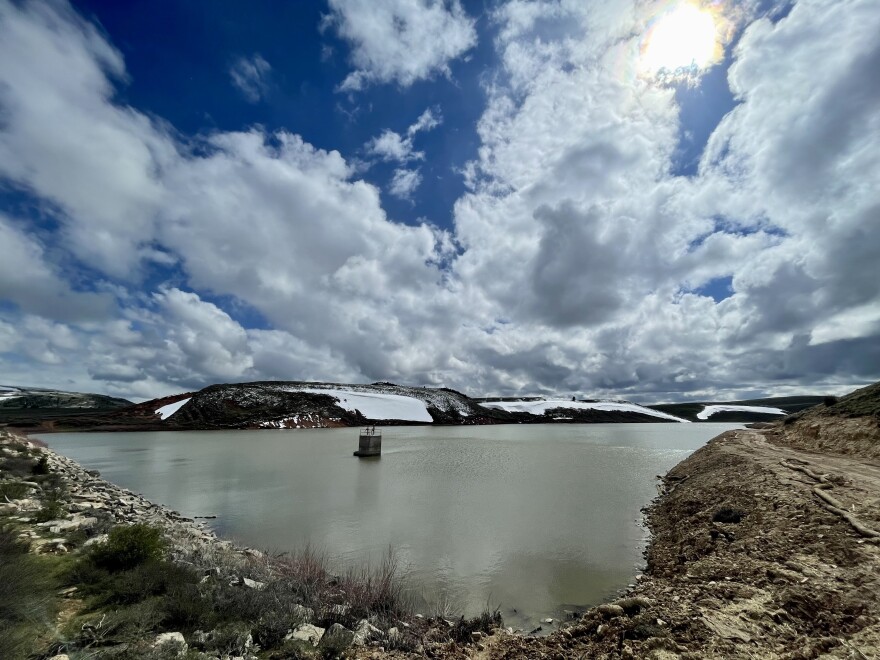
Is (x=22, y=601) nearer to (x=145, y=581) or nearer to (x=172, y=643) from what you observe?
(x=145, y=581)

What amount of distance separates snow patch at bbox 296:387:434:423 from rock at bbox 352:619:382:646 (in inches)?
3877

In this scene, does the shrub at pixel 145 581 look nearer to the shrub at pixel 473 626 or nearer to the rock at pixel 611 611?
the shrub at pixel 473 626

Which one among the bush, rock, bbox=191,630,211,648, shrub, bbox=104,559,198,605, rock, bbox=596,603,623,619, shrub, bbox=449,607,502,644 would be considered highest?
the bush

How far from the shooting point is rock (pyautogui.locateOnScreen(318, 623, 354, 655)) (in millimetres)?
5270

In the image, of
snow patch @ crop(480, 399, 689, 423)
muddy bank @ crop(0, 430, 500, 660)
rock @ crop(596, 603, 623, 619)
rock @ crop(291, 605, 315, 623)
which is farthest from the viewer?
snow patch @ crop(480, 399, 689, 423)

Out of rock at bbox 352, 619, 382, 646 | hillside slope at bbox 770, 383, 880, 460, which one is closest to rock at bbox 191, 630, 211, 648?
rock at bbox 352, 619, 382, 646

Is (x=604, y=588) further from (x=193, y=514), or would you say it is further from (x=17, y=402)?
(x=17, y=402)

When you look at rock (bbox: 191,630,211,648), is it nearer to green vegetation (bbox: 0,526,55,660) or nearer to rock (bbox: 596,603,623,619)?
green vegetation (bbox: 0,526,55,660)

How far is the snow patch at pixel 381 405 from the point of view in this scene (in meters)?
106

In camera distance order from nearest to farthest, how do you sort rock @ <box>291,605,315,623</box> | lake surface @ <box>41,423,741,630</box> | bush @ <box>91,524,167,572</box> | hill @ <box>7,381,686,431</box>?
rock @ <box>291,605,315,623</box>, bush @ <box>91,524,167,572</box>, lake surface @ <box>41,423,741,630</box>, hill @ <box>7,381,686,431</box>

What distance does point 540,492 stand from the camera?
20.2 m

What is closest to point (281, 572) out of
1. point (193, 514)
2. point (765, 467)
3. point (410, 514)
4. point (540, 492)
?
point (410, 514)

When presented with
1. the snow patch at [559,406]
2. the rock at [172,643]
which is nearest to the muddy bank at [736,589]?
the rock at [172,643]

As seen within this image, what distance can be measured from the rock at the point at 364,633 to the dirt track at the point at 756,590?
129 cm
